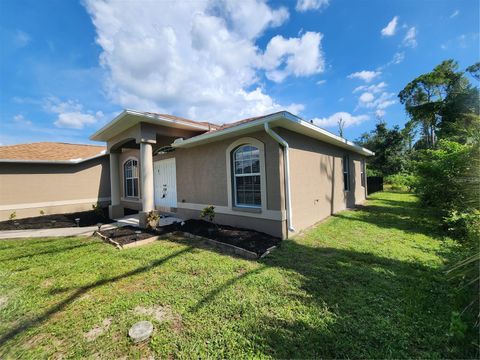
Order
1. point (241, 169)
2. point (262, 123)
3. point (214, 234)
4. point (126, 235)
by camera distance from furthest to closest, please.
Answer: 1. point (241, 169)
2. point (126, 235)
3. point (214, 234)
4. point (262, 123)

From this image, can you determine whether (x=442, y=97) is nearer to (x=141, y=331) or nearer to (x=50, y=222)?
(x=141, y=331)

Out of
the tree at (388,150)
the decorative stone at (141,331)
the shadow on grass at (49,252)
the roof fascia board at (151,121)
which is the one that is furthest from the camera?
the tree at (388,150)

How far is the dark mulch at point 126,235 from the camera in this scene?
5895 millimetres

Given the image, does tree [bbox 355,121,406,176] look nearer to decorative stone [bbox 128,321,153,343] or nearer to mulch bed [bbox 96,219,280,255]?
mulch bed [bbox 96,219,280,255]

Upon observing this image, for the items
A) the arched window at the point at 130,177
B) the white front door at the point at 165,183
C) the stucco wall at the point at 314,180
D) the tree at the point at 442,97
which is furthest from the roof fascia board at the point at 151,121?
the tree at the point at 442,97

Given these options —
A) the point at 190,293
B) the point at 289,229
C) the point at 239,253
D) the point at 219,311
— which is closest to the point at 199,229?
the point at 239,253

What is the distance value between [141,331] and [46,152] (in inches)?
533

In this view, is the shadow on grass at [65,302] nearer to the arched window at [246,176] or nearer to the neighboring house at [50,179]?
the arched window at [246,176]

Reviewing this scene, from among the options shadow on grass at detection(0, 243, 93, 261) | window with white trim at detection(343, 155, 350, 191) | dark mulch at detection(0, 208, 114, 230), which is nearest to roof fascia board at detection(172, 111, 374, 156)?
window with white trim at detection(343, 155, 350, 191)

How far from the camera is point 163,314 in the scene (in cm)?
281

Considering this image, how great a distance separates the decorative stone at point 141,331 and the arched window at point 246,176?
13.8ft

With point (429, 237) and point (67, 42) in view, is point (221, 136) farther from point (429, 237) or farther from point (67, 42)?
point (429, 237)

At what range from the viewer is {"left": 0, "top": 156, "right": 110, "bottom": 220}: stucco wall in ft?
31.6

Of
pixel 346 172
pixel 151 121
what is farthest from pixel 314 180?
pixel 151 121
